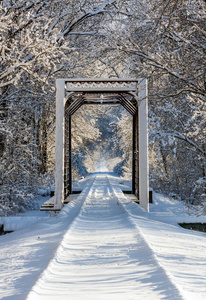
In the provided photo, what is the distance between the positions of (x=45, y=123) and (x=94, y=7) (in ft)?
25.1

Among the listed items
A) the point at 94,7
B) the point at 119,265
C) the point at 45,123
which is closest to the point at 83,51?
the point at 94,7

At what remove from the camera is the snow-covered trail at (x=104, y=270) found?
8.38 feet

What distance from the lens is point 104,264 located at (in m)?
3.48

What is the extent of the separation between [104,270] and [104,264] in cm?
23

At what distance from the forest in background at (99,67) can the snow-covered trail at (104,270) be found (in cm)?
479

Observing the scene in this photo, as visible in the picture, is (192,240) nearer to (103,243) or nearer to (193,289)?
(103,243)

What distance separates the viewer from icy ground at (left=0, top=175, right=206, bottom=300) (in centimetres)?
258

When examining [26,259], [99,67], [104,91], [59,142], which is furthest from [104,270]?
[99,67]

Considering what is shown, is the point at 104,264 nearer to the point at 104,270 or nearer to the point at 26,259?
the point at 104,270

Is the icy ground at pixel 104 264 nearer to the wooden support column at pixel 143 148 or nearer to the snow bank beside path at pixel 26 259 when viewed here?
the snow bank beside path at pixel 26 259

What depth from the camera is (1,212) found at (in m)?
9.50

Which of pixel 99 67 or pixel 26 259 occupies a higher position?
pixel 99 67

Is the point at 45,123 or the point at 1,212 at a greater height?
the point at 45,123

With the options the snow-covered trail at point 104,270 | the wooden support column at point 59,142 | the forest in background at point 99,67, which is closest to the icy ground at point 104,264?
the snow-covered trail at point 104,270
